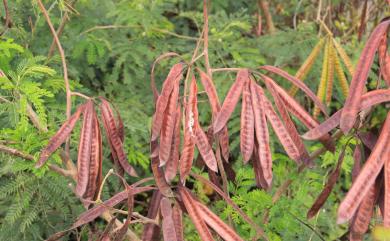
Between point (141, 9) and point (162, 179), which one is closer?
point (162, 179)

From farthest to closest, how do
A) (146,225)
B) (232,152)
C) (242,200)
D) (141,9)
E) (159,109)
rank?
(232,152)
(141,9)
(242,200)
(146,225)
(159,109)

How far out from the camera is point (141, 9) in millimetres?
3422

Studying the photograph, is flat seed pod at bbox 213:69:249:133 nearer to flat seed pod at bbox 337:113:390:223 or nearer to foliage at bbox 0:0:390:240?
flat seed pod at bbox 337:113:390:223

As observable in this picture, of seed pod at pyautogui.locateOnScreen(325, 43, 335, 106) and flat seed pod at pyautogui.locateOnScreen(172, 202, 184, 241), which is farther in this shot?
seed pod at pyautogui.locateOnScreen(325, 43, 335, 106)

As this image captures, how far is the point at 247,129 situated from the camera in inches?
60.2

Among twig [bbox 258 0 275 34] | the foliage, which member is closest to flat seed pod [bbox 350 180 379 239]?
the foliage

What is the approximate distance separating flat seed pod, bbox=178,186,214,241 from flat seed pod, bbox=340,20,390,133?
424 mm

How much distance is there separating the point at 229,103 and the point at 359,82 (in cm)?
33

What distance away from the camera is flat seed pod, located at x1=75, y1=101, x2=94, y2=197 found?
170cm

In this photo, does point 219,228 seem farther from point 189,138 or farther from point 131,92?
point 131,92

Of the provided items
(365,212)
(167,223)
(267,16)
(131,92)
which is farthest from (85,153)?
(267,16)

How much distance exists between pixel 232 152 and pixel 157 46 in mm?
779

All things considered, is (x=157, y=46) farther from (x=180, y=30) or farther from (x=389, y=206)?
→ (x=389, y=206)

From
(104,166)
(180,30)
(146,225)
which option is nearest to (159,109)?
(146,225)
